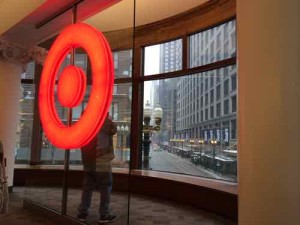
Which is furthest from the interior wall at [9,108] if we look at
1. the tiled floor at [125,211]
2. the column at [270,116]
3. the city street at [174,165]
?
the column at [270,116]

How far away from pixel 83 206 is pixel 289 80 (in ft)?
10.2

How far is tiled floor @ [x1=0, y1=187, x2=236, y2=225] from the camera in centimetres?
356

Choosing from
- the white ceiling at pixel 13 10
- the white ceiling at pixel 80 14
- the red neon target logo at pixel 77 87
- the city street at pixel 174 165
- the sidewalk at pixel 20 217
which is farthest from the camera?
the city street at pixel 174 165

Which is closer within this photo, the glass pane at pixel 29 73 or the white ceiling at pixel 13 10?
the white ceiling at pixel 13 10

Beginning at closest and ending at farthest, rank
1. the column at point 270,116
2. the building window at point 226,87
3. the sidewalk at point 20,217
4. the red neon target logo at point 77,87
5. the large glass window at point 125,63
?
1. the column at point 270,116
2. the red neon target logo at point 77,87
3. the sidewalk at point 20,217
4. the large glass window at point 125,63
5. the building window at point 226,87

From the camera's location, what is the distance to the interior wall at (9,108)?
5086mm

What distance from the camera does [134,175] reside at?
570cm

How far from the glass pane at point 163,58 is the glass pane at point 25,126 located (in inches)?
94.9

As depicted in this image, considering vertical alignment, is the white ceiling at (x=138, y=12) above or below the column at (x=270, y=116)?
above

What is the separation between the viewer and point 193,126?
566 centimetres

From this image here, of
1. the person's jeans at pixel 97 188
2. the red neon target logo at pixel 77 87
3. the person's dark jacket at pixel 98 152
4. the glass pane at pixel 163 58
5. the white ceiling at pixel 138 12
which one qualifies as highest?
the white ceiling at pixel 138 12

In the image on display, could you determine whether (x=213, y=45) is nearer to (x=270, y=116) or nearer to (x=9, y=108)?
(x=9, y=108)

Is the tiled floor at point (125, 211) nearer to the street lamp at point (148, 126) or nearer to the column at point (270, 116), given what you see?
the street lamp at point (148, 126)

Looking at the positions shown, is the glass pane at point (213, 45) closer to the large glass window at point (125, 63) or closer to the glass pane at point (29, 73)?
the large glass window at point (125, 63)
